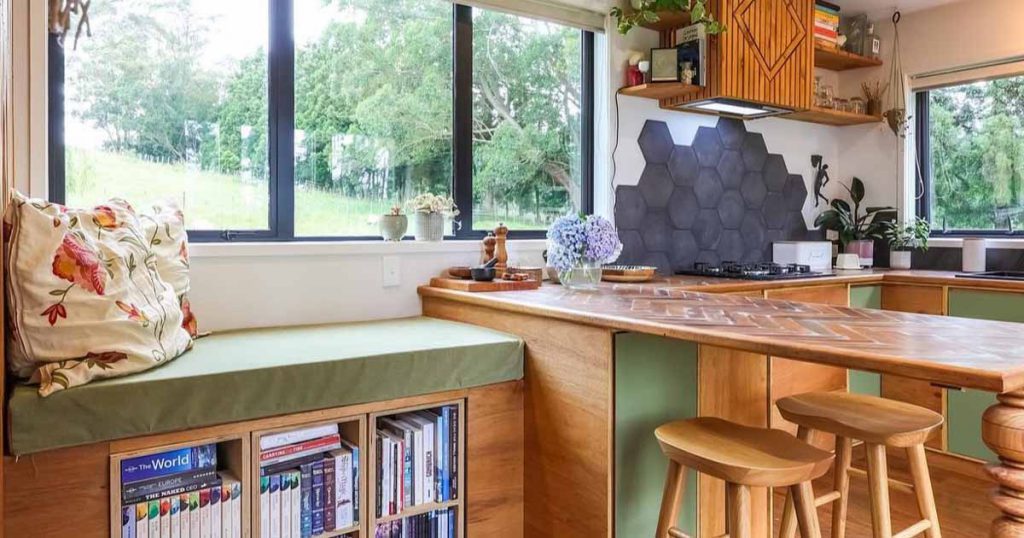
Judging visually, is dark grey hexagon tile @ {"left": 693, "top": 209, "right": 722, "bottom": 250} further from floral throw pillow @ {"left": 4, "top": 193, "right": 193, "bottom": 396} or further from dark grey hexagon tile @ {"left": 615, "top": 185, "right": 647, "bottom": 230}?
floral throw pillow @ {"left": 4, "top": 193, "right": 193, "bottom": 396}

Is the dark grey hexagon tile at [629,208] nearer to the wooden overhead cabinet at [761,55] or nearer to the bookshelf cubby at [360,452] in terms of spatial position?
the wooden overhead cabinet at [761,55]

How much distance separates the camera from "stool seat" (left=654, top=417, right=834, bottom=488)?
1426mm

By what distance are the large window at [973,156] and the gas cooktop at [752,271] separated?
40.9 inches

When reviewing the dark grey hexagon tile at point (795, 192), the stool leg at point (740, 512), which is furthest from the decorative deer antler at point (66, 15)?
the dark grey hexagon tile at point (795, 192)

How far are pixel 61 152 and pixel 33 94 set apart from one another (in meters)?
0.18

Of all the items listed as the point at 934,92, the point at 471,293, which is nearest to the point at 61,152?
the point at 471,293

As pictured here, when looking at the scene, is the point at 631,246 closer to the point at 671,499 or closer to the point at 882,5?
the point at 671,499

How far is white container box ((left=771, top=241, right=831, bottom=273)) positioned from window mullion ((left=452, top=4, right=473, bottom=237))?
5.99ft

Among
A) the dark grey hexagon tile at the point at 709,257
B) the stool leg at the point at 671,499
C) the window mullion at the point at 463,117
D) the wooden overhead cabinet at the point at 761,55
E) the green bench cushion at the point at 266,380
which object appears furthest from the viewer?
the dark grey hexagon tile at the point at 709,257

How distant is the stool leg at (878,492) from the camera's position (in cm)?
167

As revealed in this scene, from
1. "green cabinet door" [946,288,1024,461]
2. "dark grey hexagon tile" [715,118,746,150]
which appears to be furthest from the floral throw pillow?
"green cabinet door" [946,288,1024,461]

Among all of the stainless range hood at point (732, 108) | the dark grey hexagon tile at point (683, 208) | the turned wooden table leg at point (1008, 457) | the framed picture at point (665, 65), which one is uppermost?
the framed picture at point (665, 65)

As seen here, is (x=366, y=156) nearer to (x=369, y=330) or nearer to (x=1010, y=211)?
(x=369, y=330)

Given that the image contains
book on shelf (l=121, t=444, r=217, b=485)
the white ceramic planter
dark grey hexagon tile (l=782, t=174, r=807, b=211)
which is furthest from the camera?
dark grey hexagon tile (l=782, t=174, r=807, b=211)
